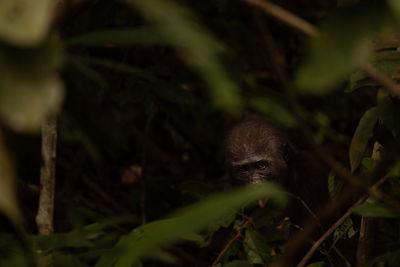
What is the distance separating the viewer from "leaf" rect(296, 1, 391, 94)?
0.82 metres

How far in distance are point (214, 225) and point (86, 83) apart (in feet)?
3.65

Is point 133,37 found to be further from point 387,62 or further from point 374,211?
point 387,62

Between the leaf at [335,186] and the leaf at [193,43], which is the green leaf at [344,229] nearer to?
the leaf at [335,186]

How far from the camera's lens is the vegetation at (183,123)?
83 centimetres

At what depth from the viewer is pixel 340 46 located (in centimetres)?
86

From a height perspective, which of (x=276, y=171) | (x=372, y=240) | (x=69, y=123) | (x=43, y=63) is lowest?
(x=276, y=171)

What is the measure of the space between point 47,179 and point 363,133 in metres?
1.08

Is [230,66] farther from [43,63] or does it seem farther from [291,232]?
[291,232]

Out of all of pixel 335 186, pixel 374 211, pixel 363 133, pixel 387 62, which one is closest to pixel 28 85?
pixel 374 211

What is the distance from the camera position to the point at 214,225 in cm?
215

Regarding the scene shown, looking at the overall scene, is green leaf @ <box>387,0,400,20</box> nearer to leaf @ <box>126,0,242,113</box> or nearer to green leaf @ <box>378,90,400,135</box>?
leaf @ <box>126,0,242,113</box>

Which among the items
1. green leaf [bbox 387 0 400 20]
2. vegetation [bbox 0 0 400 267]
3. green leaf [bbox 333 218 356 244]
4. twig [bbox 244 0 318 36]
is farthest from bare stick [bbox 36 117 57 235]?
green leaf [bbox 387 0 400 20]

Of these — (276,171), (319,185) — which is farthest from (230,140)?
(319,185)

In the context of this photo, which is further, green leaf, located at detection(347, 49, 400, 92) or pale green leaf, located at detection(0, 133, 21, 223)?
green leaf, located at detection(347, 49, 400, 92)
